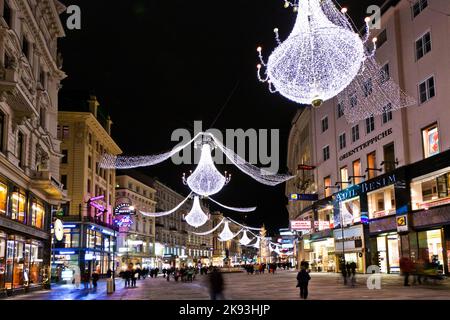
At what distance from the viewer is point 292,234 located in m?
77.1

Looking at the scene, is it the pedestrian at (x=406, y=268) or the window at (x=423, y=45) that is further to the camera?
the window at (x=423, y=45)

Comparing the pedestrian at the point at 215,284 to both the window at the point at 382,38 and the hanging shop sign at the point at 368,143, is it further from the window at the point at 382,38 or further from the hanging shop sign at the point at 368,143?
the window at the point at 382,38

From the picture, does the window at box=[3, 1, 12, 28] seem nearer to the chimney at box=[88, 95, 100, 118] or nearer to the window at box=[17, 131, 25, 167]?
the window at box=[17, 131, 25, 167]

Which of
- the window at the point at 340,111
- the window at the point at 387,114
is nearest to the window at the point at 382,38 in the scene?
the window at the point at 387,114

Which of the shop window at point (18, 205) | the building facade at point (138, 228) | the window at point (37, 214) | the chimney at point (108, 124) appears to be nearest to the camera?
the shop window at point (18, 205)

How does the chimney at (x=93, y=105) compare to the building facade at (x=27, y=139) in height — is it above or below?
above

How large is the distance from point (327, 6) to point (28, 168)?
2369cm

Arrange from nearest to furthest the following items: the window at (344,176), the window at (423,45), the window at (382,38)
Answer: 1. the window at (423,45)
2. the window at (382,38)
3. the window at (344,176)

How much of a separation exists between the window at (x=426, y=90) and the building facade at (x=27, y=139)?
25454 mm

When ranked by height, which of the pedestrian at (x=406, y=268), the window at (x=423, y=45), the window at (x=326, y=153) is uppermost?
the window at (x=423, y=45)

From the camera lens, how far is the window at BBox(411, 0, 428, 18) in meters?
36.4

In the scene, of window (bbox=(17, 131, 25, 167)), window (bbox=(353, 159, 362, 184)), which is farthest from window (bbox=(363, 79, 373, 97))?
window (bbox=(17, 131, 25, 167))

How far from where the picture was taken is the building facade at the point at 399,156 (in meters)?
34.7

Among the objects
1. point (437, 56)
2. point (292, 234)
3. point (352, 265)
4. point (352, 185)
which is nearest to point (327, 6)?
point (352, 265)
